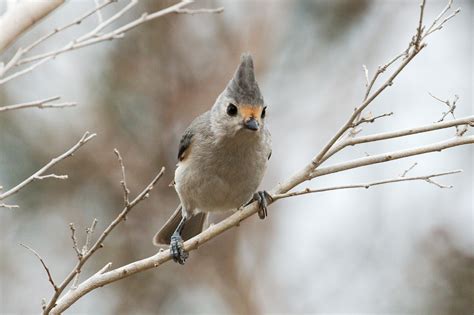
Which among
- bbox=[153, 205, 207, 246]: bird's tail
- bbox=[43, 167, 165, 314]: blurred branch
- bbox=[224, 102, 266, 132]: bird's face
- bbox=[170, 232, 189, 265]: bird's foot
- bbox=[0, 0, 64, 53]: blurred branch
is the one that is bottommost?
bbox=[43, 167, 165, 314]: blurred branch

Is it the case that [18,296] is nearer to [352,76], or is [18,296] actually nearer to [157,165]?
[157,165]

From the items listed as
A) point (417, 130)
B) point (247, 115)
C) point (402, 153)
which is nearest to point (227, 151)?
point (247, 115)

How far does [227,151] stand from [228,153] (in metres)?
0.02

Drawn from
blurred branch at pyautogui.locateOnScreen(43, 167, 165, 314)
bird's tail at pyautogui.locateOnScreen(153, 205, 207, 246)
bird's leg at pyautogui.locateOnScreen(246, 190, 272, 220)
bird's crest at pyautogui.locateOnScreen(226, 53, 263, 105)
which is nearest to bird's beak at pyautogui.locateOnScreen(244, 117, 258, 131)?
bird's crest at pyautogui.locateOnScreen(226, 53, 263, 105)

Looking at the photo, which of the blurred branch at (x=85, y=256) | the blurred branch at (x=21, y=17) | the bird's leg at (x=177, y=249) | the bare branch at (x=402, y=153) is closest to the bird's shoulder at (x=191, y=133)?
the bird's leg at (x=177, y=249)

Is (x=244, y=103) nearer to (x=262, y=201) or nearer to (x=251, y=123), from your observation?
(x=251, y=123)

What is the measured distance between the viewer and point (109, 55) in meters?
11.3

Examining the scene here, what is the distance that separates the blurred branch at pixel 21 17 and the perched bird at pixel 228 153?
139 cm

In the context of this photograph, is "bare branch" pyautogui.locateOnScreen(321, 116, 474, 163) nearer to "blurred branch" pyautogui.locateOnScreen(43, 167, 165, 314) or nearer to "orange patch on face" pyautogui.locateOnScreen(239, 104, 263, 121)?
"orange patch on face" pyautogui.locateOnScreen(239, 104, 263, 121)

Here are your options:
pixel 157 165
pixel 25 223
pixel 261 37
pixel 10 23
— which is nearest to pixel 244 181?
pixel 10 23

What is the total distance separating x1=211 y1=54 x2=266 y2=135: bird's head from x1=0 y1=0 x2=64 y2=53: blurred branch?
1357 millimetres

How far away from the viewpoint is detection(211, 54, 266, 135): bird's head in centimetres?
457

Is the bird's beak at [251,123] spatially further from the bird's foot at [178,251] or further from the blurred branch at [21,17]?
the blurred branch at [21,17]

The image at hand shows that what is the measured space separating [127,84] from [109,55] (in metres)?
0.57
